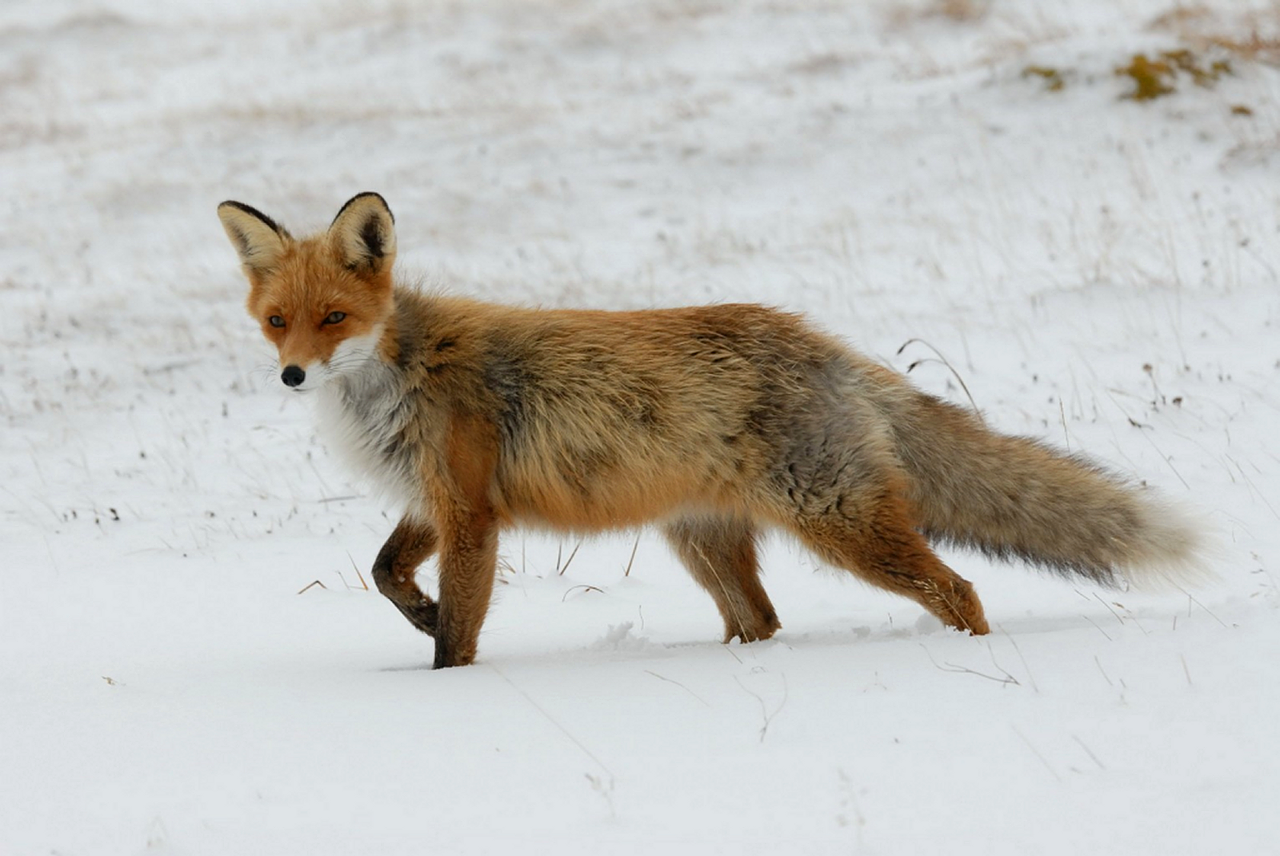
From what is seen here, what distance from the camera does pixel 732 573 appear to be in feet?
18.9

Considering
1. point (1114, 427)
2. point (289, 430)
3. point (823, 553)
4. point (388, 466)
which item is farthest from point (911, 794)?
point (289, 430)

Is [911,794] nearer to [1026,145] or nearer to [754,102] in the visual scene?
[1026,145]

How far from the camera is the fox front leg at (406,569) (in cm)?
547

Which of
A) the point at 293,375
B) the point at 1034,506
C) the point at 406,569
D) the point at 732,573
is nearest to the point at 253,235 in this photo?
the point at 293,375

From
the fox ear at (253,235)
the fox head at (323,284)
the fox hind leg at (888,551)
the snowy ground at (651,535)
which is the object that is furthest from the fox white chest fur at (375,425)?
the fox hind leg at (888,551)

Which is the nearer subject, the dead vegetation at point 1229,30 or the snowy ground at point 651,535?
the snowy ground at point 651,535

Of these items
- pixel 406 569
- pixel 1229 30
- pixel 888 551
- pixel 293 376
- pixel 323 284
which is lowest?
pixel 406 569

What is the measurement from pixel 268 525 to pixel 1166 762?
6.21 m

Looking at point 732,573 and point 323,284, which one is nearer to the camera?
point 323,284

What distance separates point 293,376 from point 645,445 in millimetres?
1547

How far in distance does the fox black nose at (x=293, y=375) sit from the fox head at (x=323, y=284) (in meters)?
0.01

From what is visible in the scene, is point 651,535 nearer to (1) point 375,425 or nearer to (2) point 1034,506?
(1) point 375,425

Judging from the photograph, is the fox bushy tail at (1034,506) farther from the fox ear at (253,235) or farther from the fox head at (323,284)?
the fox ear at (253,235)

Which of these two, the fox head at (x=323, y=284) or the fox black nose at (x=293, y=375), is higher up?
the fox head at (x=323, y=284)
